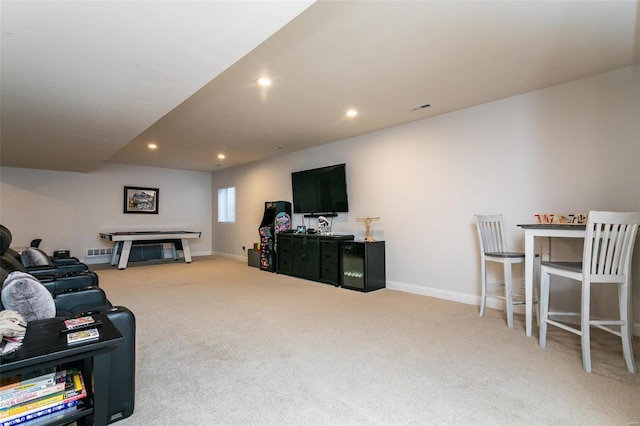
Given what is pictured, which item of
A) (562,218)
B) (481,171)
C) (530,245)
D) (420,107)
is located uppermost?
(420,107)

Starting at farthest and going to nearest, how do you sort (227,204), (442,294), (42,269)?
(227,204)
(442,294)
(42,269)

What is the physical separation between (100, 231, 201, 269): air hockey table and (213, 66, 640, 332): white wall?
3.94 metres

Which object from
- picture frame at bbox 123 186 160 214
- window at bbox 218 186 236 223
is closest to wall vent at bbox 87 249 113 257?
picture frame at bbox 123 186 160 214

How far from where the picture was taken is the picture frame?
25.7 ft

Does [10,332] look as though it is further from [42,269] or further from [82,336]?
[42,269]

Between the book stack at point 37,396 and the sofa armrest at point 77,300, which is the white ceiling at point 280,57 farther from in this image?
the book stack at point 37,396

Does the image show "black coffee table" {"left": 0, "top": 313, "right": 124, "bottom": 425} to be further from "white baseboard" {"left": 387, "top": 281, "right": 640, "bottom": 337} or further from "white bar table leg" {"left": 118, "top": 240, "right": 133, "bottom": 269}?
"white bar table leg" {"left": 118, "top": 240, "right": 133, "bottom": 269}

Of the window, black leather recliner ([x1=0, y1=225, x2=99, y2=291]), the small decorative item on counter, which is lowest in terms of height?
black leather recliner ([x1=0, y1=225, x2=99, y2=291])

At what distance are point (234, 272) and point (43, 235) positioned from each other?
14.6ft

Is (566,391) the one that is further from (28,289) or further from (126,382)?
(28,289)

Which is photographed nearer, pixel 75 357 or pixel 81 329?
pixel 75 357

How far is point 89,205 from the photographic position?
7.36 meters

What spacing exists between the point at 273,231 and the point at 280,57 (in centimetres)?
397

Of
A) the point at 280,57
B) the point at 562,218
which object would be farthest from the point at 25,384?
the point at 562,218
